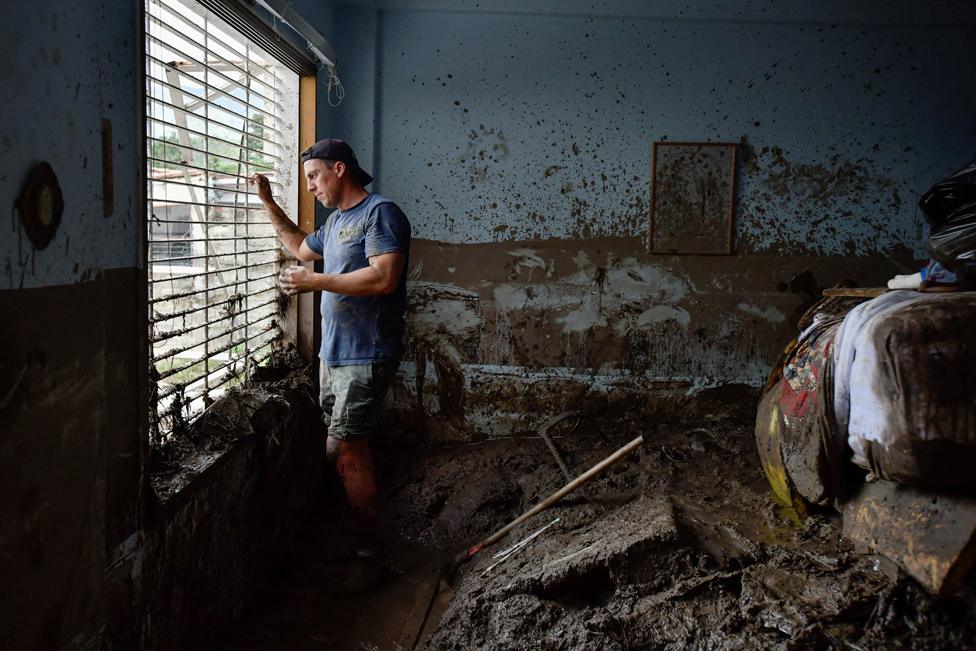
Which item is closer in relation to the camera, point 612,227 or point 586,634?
point 586,634

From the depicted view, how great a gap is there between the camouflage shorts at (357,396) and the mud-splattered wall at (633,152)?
95cm

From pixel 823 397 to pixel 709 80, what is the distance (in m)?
2.10

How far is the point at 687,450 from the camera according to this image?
3479 mm

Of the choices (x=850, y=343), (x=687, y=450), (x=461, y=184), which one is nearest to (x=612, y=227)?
(x=461, y=184)

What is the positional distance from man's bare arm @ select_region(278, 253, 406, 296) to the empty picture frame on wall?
5.61 ft

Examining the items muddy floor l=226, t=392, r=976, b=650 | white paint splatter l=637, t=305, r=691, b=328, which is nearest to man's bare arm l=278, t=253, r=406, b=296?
muddy floor l=226, t=392, r=976, b=650

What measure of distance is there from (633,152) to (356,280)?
1.88 meters

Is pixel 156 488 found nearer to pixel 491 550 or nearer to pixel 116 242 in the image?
pixel 116 242

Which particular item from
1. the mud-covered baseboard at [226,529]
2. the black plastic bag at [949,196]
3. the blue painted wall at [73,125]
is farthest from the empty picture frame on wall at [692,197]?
the blue painted wall at [73,125]

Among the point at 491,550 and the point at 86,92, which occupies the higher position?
the point at 86,92

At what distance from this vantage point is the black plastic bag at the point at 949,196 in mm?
2404

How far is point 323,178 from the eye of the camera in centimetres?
290

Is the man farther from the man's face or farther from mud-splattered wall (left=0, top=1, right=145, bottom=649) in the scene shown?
mud-splattered wall (left=0, top=1, right=145, bottom=649)

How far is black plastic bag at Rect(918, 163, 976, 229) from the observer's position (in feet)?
7.89
